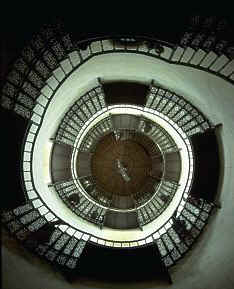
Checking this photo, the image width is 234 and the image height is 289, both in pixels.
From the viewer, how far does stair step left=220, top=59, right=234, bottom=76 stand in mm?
6166

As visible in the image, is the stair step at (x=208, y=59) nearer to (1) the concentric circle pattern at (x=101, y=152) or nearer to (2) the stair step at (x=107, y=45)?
(1) the concentric circle pattern at (x=101, y=152)

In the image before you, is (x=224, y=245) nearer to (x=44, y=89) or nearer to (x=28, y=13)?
(x=44, y=89)

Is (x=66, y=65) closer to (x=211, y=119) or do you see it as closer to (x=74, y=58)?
(x=74, y=58)

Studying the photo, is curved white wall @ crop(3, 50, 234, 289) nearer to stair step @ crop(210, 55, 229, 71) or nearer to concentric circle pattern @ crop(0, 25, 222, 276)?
concentric circle pattern @ crop(0, 25, 222, 276)

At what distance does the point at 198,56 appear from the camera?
21.9 ft

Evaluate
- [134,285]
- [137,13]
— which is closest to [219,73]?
[137,13]

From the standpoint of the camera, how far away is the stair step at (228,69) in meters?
6.17

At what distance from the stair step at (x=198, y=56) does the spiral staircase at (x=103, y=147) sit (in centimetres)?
3

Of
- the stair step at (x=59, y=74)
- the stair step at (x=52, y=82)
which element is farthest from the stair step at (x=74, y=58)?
the stair step at (x=52, y=82)

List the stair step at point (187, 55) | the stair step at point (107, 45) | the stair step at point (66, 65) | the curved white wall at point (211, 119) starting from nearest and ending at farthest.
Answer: the stair step at point (187, 55) < the stair step at point (107, 45) < the stair step at point (66, 65) < the curved white wall at point (211, 119)

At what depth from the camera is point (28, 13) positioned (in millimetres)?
5531

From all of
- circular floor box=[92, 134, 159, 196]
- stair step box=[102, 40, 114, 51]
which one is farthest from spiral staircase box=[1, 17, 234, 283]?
circular floor box=[92, 134, 159, 196]

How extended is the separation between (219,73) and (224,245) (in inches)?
202

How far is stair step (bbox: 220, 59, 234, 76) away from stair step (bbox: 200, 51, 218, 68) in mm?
358
